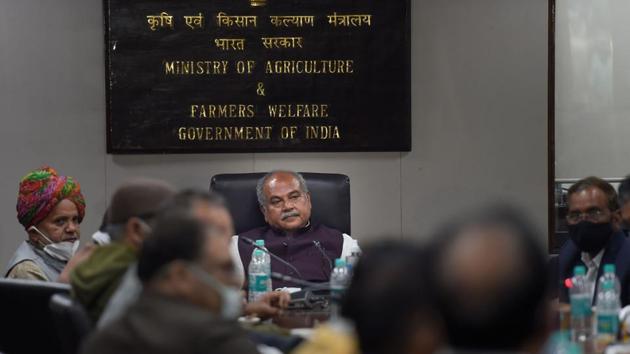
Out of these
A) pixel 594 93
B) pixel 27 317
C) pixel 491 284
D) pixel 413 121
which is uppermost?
pixel 594 93

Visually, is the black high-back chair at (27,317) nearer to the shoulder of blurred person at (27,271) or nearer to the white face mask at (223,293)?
the shoulder of blurred person at (27,271)

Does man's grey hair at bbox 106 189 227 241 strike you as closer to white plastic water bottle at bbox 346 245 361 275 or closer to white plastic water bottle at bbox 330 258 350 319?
white plastic water bottle at bbox 330 258 350 319

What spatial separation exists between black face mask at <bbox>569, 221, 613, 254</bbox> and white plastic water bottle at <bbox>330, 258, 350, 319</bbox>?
2.89 feet

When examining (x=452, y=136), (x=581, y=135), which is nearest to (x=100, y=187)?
(x=452, y=136)

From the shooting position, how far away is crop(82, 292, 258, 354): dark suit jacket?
6.76 ft

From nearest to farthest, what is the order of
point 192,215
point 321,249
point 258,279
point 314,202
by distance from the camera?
point 192,215
point 258,279
point 321,249
point 314,202

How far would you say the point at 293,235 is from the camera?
4.81 m

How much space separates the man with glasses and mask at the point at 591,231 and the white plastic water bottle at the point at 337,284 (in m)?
0.81

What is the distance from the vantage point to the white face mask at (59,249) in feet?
13.5

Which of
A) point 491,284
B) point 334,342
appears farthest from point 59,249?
point 491,284

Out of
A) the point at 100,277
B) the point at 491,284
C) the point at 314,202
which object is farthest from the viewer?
the point at 314,202

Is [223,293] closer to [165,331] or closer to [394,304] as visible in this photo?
[165,331]

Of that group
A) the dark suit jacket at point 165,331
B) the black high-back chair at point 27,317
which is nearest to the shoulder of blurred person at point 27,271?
the black high-back chair at point 27,317

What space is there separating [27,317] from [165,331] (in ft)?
4.67
